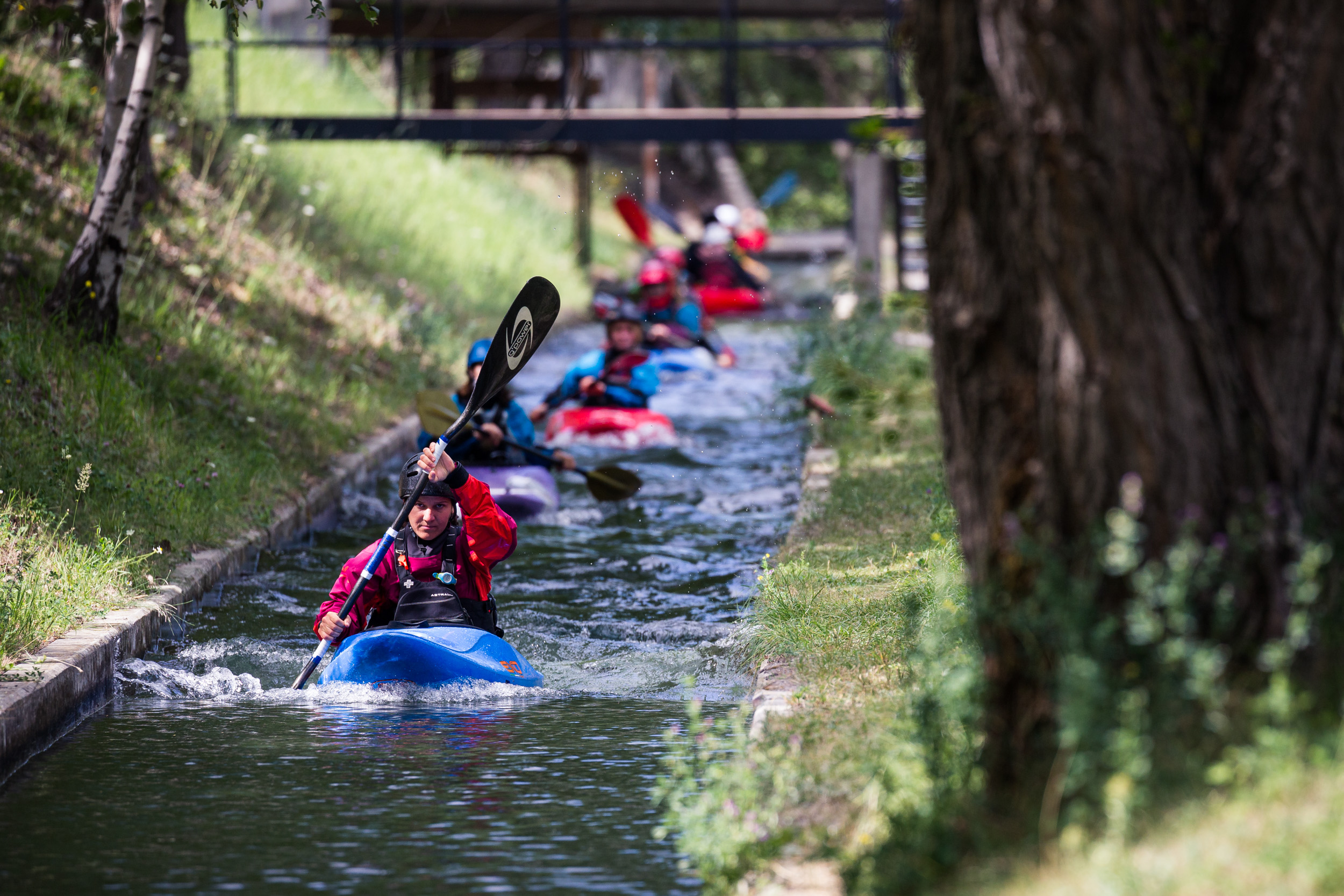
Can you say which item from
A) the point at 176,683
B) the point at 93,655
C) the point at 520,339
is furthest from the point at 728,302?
the point at 93,655

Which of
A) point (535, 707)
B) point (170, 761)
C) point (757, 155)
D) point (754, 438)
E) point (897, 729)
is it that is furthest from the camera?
point (757, 155)

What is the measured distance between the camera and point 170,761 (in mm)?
5297

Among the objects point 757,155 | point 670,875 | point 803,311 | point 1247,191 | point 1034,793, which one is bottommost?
point 670,875

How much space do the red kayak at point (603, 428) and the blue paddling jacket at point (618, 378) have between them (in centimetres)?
14

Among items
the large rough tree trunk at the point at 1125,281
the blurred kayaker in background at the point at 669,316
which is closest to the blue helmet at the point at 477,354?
the large rough tree trunk at the point at 1125,281

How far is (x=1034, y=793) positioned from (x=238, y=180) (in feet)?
42.4

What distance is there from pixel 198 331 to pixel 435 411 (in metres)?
2.39

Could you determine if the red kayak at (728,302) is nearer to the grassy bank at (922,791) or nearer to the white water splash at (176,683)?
the grassy bank at (922,791)

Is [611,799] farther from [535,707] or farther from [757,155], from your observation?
[757,155]

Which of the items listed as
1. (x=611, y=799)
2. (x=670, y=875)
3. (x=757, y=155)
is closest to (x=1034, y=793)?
(x=670, y=875)

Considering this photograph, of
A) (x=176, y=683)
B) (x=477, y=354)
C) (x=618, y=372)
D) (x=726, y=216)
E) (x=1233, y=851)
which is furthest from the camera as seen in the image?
(x=726, y=216)

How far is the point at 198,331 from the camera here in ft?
35.3

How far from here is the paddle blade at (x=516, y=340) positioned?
22.8 feet

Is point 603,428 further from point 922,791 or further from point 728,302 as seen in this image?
point 728,302
